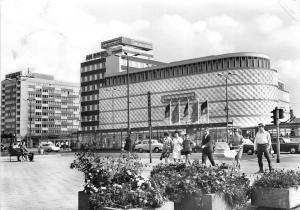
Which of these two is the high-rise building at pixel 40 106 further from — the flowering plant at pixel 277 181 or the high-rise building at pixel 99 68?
the flowering plant at pixel 277 181

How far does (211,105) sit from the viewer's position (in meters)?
99.8

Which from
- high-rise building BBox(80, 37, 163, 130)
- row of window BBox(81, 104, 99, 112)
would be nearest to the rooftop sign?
high-rise building BBox(80, 37, 163, 130)

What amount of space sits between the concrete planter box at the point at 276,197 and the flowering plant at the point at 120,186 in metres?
2.49

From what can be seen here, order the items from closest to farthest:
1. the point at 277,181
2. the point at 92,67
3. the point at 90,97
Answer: the point at 277,181 → the point at 92,67 → the point at 90,97

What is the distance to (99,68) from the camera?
12938 cm

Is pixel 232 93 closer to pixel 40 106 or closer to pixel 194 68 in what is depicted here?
pixel 194 68

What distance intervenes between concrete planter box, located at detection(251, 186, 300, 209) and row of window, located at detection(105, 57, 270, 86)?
3562 inches

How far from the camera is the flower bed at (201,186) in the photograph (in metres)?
7.24

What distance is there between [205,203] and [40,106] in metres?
170

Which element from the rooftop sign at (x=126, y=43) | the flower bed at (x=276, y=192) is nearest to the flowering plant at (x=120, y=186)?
the flower bed at (x=276, y=192)

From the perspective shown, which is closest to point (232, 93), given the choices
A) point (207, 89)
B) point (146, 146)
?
point (207, 89)

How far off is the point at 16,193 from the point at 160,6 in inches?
252

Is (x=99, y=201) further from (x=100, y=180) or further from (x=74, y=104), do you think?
(x=74, y=104)

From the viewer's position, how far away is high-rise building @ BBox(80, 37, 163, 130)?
12600 centimetres
